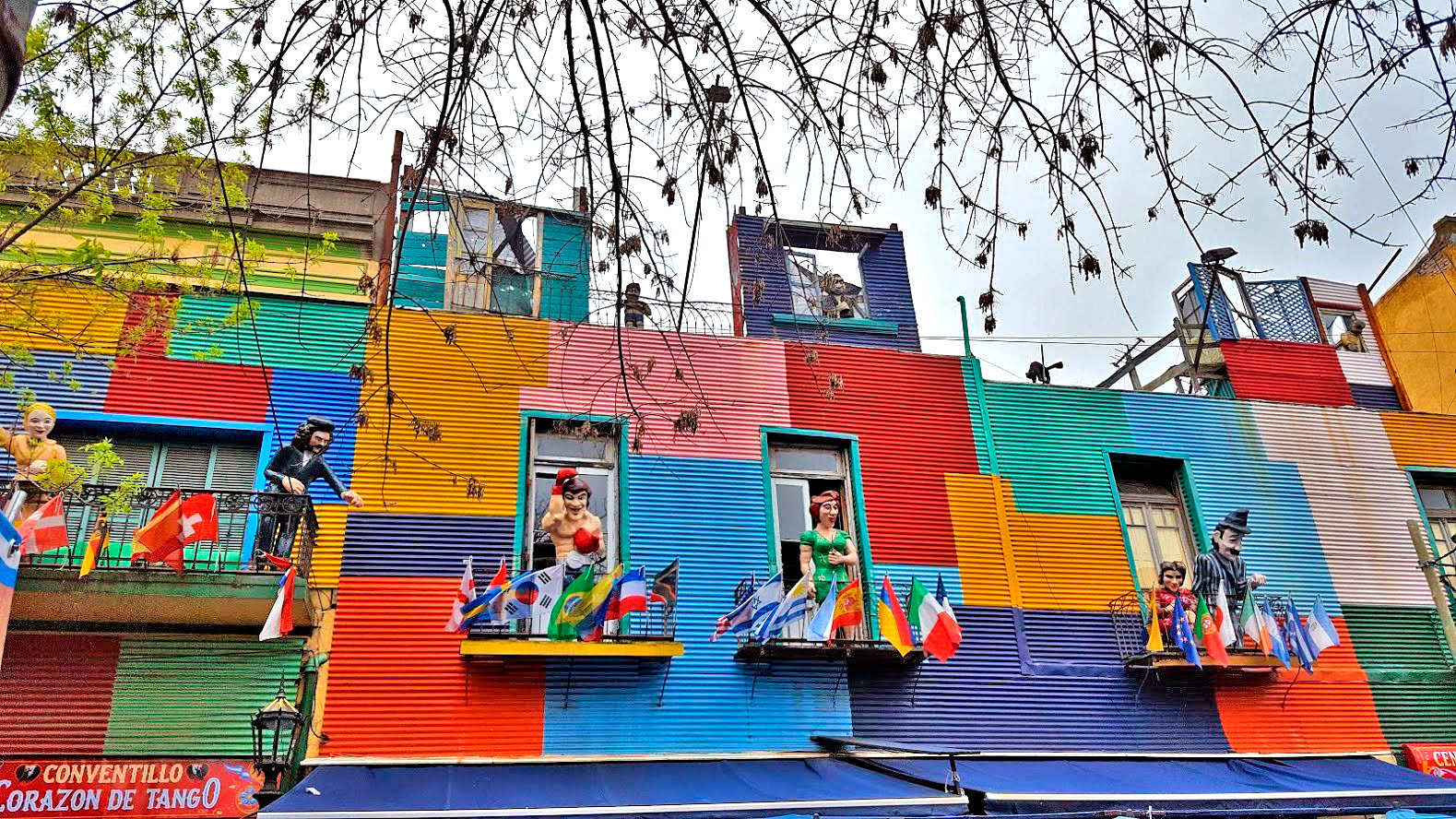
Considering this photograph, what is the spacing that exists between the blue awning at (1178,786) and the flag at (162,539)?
6.33 metres

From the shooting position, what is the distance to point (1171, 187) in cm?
458

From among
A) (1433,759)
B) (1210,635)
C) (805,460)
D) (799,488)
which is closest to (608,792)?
(799,488)

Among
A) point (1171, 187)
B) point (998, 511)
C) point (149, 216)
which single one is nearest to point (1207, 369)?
point (998, 511)

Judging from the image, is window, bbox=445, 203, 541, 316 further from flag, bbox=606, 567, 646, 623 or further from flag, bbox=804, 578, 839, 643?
flag, bbox=804, 578, 839, 643

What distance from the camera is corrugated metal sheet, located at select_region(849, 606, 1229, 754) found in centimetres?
1132

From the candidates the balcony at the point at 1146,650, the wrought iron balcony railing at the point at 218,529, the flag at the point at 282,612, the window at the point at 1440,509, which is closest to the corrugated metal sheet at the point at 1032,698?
the balcony at the point at 1146,650

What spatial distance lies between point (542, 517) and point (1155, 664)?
6.58 m

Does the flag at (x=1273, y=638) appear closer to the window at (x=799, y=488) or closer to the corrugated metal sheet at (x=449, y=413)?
the window at (x=799, y=488)

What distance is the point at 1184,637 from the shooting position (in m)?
11.5

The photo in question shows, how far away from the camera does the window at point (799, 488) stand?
39.4ft

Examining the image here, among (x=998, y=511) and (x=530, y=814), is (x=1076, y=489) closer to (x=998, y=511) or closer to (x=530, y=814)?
(x=998, y=511)

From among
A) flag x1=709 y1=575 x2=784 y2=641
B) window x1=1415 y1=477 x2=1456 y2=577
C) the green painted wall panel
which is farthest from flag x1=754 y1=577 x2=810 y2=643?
window x1=1415 y1=477 x2=1456 y2=577

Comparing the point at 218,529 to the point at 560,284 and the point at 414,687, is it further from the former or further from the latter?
the point at 560,284

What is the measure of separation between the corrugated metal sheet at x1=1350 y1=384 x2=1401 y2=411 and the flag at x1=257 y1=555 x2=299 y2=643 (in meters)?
13.4
